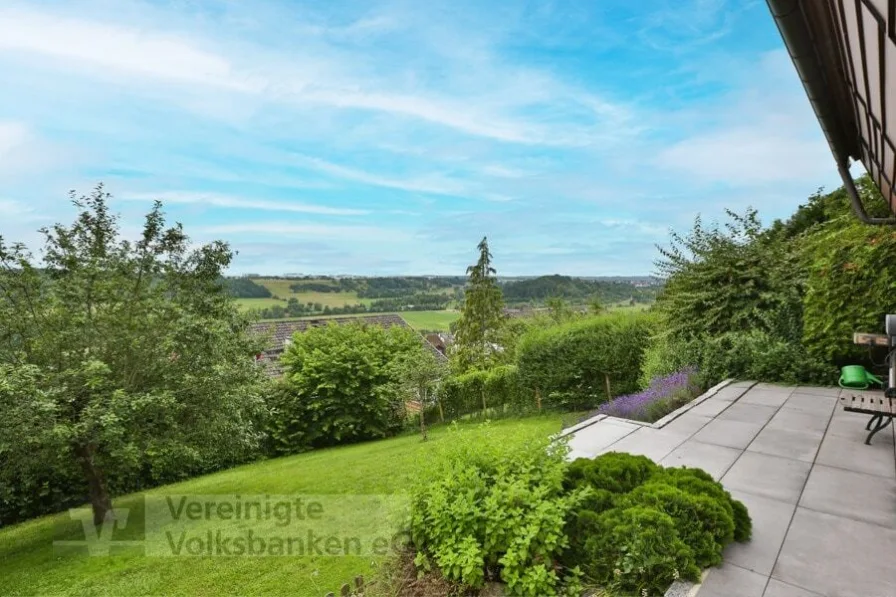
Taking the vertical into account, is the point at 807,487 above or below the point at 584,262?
below

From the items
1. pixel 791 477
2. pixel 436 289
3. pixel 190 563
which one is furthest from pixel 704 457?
pixel 436 289

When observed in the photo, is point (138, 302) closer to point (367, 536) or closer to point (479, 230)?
point (367, 536)

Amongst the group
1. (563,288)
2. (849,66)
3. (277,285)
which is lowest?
(563,288)

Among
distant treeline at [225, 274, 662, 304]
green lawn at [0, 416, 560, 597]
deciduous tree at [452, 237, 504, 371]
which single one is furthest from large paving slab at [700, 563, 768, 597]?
distant treeline at [225, 274, 662, 304]

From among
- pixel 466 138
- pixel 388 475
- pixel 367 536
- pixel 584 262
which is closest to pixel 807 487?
pixel 367 536

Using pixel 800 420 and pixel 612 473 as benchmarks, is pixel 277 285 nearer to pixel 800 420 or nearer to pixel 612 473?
pixel 800 420

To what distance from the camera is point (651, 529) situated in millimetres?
2395

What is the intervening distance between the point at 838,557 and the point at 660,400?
3957mm

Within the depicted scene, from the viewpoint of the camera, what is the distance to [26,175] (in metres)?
8.38

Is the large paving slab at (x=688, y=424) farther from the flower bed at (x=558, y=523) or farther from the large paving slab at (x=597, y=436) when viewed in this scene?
the flower bed at (x=558, y=523)

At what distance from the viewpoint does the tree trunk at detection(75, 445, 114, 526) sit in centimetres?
634

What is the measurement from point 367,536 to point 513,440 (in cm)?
286

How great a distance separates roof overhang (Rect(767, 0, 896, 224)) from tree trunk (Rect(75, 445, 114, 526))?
9.24 m

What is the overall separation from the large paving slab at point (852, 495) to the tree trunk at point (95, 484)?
9.07 meters
